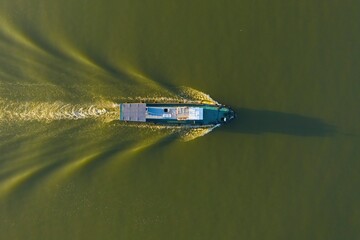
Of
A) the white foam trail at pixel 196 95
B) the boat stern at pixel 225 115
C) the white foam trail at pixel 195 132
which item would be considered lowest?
the white foam trail at pixel 195 132

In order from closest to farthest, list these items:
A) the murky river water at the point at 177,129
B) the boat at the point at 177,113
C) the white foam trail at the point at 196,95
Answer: the murky river water at the point at 177,129, the boat at the point at 177,113, the white foam trail at the point at 196,95

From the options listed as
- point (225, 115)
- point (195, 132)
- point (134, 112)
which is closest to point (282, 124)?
point (225, 115)

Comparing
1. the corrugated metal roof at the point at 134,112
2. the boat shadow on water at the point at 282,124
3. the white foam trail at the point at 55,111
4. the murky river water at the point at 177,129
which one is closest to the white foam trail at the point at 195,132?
the murky river water at the point at 177,129

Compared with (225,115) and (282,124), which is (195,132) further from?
(282,124)

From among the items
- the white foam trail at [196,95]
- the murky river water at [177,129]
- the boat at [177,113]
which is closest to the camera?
the murky river water at [177,129]

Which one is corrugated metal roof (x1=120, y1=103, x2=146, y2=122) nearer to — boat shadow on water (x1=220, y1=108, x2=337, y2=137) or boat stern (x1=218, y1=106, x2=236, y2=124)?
boat stern (x1=218, y1=106, x2=236, y2=124)

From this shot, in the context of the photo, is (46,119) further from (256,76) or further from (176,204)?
(256,76)

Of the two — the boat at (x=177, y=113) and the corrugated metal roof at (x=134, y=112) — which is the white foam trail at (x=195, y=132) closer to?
the boat at (x=177, y=113)
